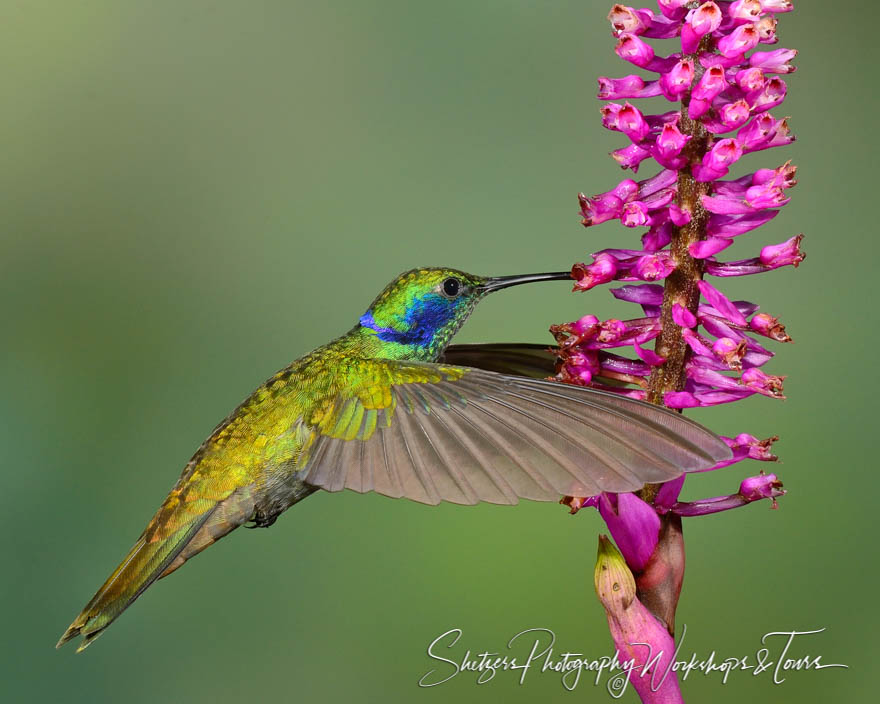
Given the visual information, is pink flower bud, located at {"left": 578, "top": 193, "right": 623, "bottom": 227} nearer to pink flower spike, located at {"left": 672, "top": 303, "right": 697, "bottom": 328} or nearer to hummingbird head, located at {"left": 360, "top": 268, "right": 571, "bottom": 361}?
pink flower spike, located at {"left": 672, "top": 303, "right": 697, "bottom": 328}

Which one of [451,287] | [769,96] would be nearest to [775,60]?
[769,96]

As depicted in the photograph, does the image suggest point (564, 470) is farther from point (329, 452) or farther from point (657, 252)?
point (329, 452)

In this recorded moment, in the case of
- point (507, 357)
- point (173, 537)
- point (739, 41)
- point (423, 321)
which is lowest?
point (173, 537)

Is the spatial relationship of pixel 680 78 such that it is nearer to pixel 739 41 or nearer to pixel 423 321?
pixel 739 41

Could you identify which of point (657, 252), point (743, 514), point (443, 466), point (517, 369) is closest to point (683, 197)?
point (657, 252)

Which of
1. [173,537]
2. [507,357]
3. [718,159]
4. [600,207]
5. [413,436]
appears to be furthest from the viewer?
[507,357]
